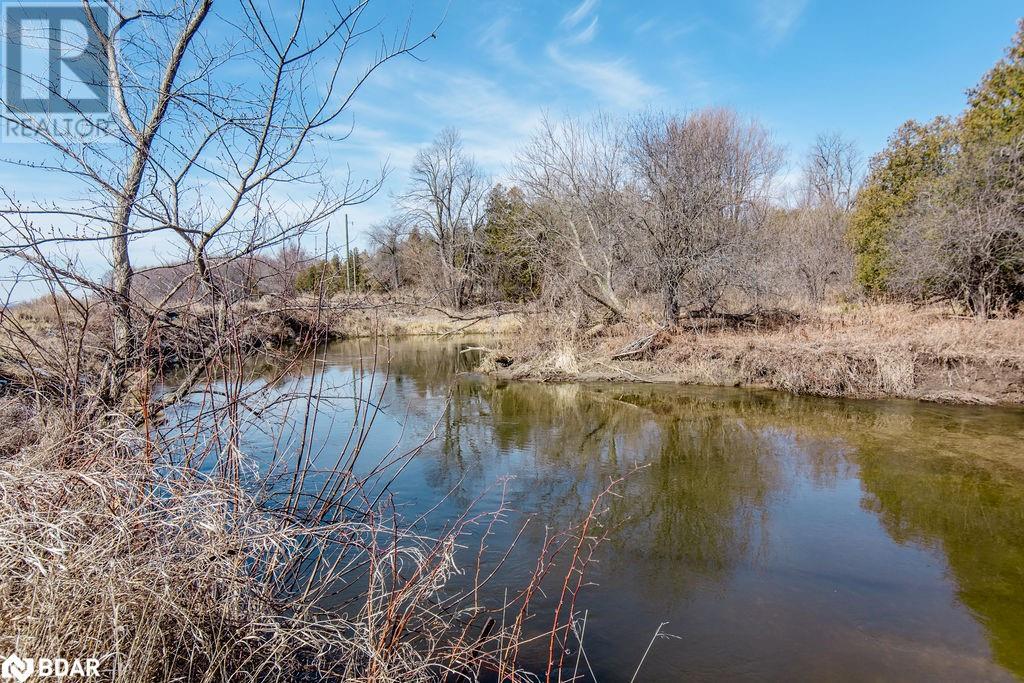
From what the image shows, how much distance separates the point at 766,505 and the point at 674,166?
1181 cm

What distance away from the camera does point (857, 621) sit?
4578mm

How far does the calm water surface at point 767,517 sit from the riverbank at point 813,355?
64 cm

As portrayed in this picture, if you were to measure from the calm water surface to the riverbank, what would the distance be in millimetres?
645

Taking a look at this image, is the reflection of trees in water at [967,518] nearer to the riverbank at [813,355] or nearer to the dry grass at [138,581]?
the riverbank at [813,355]

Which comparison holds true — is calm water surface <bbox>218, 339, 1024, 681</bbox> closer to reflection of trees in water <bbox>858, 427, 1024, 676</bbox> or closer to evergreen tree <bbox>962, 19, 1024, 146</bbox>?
reflection of trees in water <bbox>858, 427, 1024, 676</bbox>

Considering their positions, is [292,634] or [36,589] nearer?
[36,589]

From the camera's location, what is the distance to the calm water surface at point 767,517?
14.1ft

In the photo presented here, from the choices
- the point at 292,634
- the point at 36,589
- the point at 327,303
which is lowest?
the point at 292,634

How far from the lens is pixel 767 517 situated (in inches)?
258

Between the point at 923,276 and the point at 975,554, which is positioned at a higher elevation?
the point at 923,276

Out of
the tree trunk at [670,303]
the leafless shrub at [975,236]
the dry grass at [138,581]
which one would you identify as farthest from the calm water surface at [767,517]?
the leafless shrub at [975,236]

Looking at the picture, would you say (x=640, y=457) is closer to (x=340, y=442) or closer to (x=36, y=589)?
(x=340, y=442)

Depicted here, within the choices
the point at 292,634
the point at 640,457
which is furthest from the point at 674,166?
the point at 292,634

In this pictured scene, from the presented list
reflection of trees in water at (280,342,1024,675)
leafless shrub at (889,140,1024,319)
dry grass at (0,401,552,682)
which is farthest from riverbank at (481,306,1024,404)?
dry grass at (0,401,552,682)
